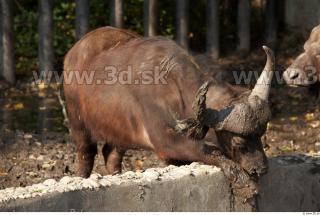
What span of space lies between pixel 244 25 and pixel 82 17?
3.97m

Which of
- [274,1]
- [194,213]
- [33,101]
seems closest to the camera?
[194,213]

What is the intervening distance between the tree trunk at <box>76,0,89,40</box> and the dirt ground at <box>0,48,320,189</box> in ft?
4.17

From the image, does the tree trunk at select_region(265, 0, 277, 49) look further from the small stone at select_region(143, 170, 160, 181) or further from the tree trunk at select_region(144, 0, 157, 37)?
the small stone at select_region(143, 170, 160, 181)

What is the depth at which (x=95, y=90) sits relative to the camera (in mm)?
8680

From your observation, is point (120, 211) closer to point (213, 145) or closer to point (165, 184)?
A: point (165, 184)

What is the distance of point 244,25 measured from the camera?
1714 cm

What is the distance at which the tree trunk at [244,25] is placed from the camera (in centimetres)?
1680

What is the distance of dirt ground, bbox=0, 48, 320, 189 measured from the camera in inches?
388

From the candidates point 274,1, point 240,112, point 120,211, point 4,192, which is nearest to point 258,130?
point 240,112

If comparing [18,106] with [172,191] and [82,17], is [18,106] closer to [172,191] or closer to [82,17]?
[82,17]

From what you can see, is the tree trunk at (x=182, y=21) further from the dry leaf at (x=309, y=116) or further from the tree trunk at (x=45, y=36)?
the dry leaf at (x=309, y=116)

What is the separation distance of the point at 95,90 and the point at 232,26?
10.2 metres

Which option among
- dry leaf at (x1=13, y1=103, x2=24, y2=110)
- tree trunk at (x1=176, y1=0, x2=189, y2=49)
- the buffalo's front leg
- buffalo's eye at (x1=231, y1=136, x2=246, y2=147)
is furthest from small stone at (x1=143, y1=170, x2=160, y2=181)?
tree trunk at (x1=176, y1=0, x2=189, y2=49)

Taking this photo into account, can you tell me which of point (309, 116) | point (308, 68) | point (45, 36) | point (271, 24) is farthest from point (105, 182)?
point (271, 24)
